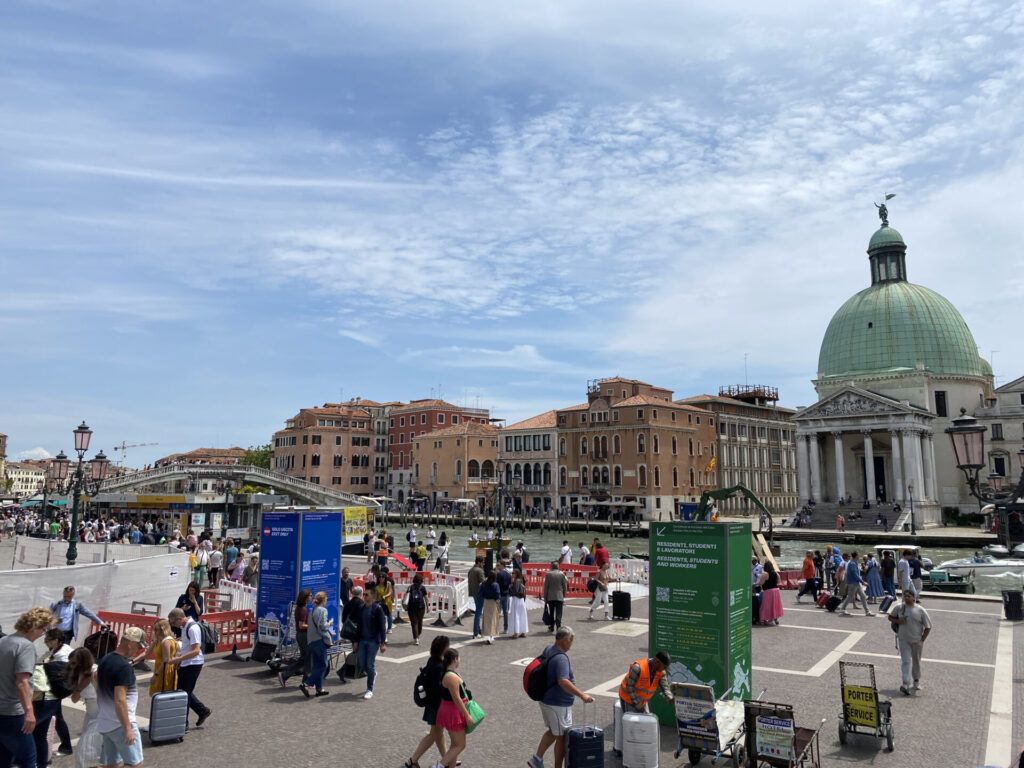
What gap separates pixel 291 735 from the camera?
8.31 metres

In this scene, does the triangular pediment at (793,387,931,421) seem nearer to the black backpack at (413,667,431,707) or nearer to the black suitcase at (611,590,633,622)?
the black suitcase at (611,590,633,622)

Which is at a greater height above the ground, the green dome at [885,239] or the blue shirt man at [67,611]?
the green dome at [885,239]

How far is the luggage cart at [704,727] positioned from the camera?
23.9 feet

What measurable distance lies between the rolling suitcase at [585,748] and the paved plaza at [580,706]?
0.89 m

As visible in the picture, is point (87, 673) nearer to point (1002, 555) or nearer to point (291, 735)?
point (291, 735)

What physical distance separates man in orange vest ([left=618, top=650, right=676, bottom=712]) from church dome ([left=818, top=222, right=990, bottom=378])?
71.5 m

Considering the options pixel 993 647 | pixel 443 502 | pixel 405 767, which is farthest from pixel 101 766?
pixel 443 502

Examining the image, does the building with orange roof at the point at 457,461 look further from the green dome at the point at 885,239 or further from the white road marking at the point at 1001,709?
the white road marking at the point at 1001,709

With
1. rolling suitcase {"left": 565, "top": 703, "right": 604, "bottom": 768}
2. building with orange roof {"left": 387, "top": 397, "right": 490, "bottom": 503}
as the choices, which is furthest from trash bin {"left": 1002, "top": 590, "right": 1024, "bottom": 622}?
building with orange roof {"left": 387, "top": 397, "right": 490, "bottom": 503}

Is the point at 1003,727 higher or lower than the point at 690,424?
lower

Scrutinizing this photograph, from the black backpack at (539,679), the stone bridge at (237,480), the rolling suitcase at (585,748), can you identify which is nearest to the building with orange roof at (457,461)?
the stone bridge at (237,480)

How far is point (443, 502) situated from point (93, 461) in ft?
196

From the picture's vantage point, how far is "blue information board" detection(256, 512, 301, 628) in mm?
11828

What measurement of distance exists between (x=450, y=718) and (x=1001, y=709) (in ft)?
25.5
